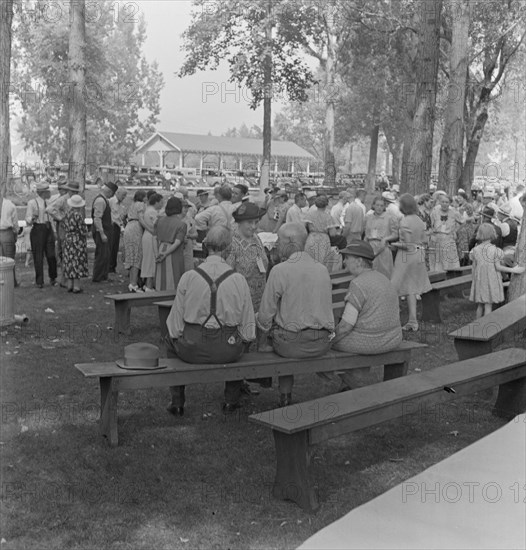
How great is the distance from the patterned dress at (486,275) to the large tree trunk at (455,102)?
10.7 meters

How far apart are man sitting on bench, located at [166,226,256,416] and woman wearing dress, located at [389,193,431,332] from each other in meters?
5.04

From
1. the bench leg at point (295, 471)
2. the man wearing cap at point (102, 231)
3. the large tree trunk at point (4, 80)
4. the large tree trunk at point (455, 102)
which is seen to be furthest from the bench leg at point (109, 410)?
the large tree trunk at point (455, 102)

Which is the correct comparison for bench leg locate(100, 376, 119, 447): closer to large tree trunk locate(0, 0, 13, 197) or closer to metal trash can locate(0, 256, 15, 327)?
large tree trunk locate(0, 0, 13, 197)

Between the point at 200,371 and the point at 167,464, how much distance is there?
0.77m

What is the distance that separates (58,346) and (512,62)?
3245 cm

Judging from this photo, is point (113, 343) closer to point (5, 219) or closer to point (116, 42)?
point (5, 219)

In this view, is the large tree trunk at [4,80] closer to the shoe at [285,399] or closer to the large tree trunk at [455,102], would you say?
the shoe at [285,399]

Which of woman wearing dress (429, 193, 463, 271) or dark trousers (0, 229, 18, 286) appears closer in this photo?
dark trousers (0, 229, 18, 286)

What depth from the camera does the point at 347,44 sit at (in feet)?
121

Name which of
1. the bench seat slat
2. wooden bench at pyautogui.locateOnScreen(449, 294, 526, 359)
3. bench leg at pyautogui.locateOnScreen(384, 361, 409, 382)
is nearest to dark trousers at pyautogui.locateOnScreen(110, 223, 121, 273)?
wooden bench at pyautogui.locateOnScreen(449, 294, 526, 359)

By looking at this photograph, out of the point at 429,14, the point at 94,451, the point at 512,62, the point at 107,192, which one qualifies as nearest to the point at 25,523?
the point at 94,451

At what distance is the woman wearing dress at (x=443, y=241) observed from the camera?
14922 mm

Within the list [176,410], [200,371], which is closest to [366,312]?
[200,371]

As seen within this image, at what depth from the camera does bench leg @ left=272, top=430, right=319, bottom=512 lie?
539 cm
